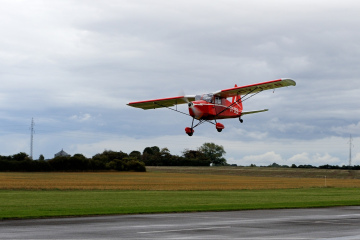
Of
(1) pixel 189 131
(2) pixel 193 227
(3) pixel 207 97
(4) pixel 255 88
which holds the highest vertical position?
(4) pixel 255 88

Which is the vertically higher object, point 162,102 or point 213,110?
point 162,102

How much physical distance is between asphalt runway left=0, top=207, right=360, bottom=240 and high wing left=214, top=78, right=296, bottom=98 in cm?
2479

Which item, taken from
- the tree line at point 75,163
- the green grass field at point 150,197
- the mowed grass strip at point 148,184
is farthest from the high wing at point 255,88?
the tree line at point 75,163

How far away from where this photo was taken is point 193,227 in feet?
73.7

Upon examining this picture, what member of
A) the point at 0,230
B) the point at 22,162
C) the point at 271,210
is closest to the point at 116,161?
the point at 22,162

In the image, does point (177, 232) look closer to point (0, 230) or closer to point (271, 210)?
point (0, 230)

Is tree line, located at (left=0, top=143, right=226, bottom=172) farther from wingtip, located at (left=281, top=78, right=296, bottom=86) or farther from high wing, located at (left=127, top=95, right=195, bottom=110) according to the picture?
wingtip, located at (left=281, top=78, right=296, bottom=86)

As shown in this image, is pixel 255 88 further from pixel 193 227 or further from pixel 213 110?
pixel 193 227

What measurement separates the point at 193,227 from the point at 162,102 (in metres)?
41.4

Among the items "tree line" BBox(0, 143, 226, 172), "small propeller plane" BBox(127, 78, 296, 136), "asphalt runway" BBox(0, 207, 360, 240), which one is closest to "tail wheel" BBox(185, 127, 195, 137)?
"small propeller plane" BBox(127, 78, 296, 136)

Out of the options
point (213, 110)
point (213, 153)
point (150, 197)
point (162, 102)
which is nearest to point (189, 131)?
point (213, 110)

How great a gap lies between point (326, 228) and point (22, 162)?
10021 centimetres

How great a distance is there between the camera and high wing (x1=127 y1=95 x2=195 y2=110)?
200 feet

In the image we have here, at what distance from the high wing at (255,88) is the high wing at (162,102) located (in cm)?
408
